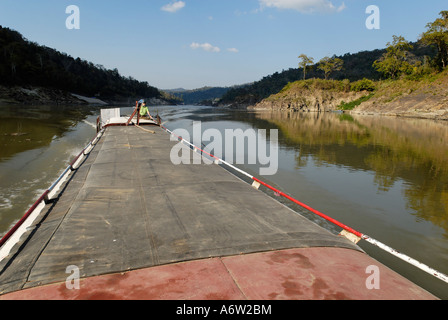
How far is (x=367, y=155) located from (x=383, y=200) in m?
8.86

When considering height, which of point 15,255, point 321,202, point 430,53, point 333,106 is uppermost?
point 430,53

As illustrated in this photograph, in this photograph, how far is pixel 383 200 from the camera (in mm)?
9445

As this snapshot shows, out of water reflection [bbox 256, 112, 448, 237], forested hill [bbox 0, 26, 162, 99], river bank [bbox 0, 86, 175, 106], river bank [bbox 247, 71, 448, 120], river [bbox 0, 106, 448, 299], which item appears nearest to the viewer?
river [bbox 0, 106, 448, 299]

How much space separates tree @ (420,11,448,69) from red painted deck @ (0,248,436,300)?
270ft

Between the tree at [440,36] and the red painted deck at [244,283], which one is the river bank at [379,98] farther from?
the red painted deck at [244,283]

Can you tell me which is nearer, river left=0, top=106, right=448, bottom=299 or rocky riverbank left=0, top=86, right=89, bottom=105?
river left=0, top=106, right=448, bottom=299

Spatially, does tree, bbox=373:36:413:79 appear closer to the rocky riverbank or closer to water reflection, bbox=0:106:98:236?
water reflection, bbox=0:106:98:236

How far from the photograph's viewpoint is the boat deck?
3.29 m

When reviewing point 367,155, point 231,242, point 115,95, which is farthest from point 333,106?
point 115,95

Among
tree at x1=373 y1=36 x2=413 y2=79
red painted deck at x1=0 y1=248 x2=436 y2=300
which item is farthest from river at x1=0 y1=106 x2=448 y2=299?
tree at x1=373 y1=36 x2=413 y2=79

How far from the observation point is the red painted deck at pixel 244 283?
3.16m

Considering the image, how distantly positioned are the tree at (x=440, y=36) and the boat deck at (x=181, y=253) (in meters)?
81.6

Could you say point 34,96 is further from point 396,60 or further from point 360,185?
point 396,60
